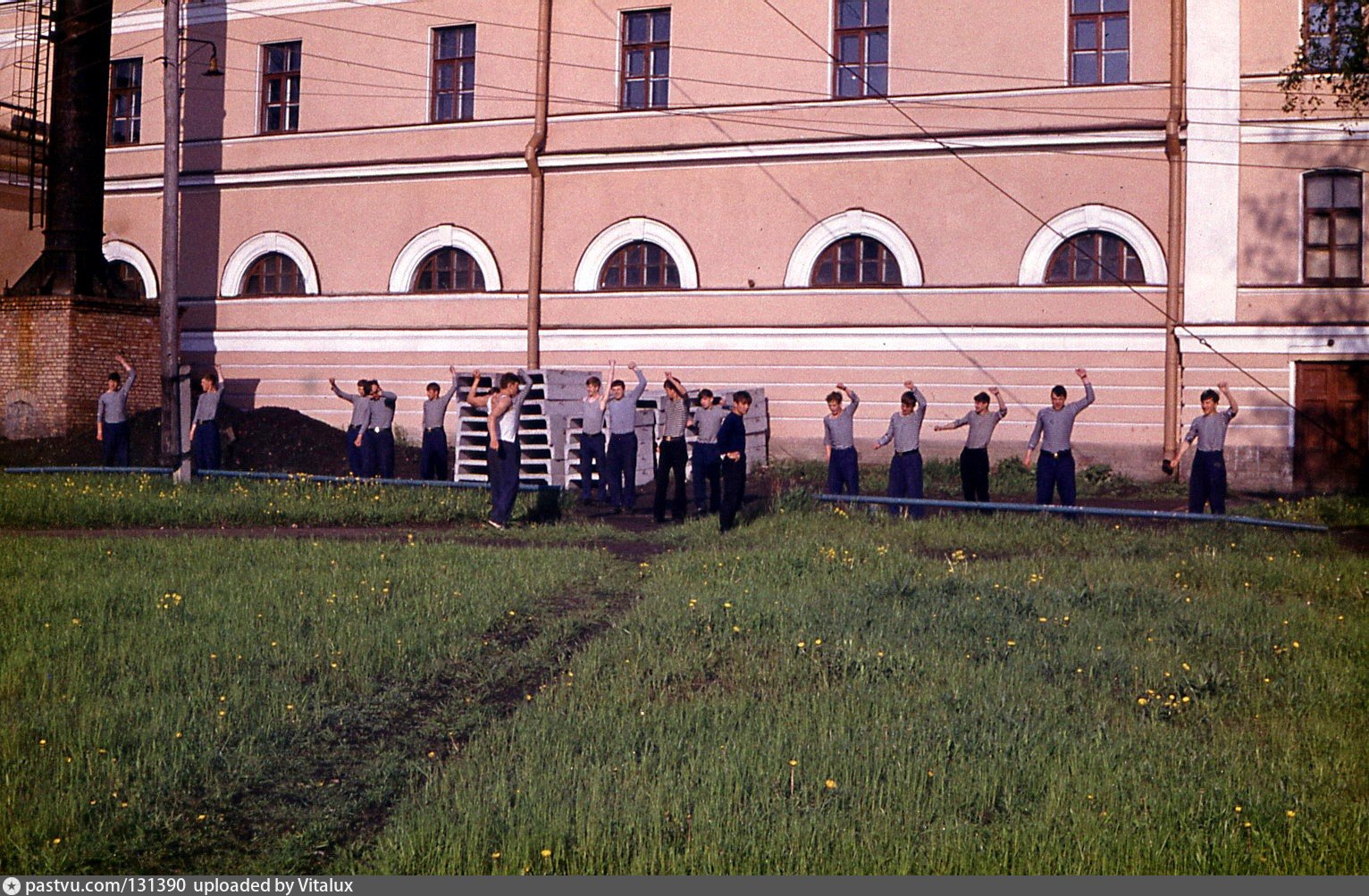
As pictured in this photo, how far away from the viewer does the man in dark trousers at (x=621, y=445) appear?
1764 cm

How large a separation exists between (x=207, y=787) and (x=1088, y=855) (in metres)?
3.72

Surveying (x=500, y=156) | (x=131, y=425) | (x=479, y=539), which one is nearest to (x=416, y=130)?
(x=500, y=156)

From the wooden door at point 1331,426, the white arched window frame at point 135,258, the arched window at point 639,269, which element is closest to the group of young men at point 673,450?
the arched window at point 639,269

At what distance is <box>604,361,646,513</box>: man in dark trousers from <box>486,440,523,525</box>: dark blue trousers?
7.81 feet

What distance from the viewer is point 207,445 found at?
2133 cm

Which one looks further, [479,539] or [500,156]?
[500,156]

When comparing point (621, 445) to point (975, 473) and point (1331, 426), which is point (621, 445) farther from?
point (1331, 426)

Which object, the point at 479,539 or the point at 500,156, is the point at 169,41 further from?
the point at 479,539

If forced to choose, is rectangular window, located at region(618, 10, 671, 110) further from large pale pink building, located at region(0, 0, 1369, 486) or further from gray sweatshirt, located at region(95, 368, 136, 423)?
gray sweatshirt, located at region(95, 368, 136, 423)

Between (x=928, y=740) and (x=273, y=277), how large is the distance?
2467 centimetres

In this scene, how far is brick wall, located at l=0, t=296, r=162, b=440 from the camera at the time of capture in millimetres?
25562

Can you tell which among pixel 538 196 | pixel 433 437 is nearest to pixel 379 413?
pixel 433 437

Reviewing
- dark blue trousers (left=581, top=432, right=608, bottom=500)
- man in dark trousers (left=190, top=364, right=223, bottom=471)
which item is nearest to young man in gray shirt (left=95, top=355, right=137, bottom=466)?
Result: man in dark trousers (left=190, top=364, right=223, bottom=471)

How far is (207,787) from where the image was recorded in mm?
5953
